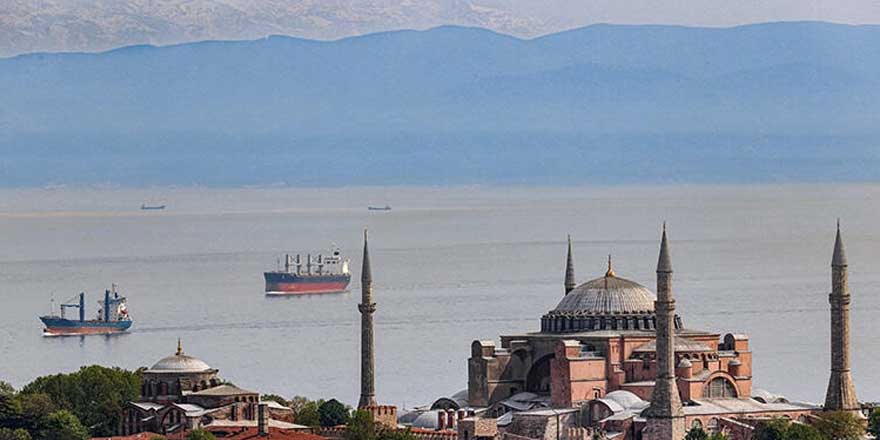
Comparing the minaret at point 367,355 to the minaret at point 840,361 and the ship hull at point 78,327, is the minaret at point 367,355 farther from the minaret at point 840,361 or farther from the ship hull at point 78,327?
the ship hull at point 78,327

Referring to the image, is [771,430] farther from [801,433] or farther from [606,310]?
[606,310]

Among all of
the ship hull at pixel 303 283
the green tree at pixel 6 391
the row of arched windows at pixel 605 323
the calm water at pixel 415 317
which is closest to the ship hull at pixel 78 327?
the calm water at pixel 415 317

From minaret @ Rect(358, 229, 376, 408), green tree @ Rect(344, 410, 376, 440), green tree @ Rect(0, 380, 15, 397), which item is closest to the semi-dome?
green tree @ Rect(0, 380, 15, 397)

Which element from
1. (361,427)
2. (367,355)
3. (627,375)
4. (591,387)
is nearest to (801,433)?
(591,387)

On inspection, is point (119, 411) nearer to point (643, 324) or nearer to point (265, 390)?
point (643, 324)

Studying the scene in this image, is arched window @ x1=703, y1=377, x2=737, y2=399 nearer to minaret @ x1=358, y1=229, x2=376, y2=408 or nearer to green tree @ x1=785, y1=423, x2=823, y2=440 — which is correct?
green tree @ x1=785, y1=423, x2=823, y2=440

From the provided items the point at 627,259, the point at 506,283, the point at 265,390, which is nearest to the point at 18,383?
the point at 265,390
